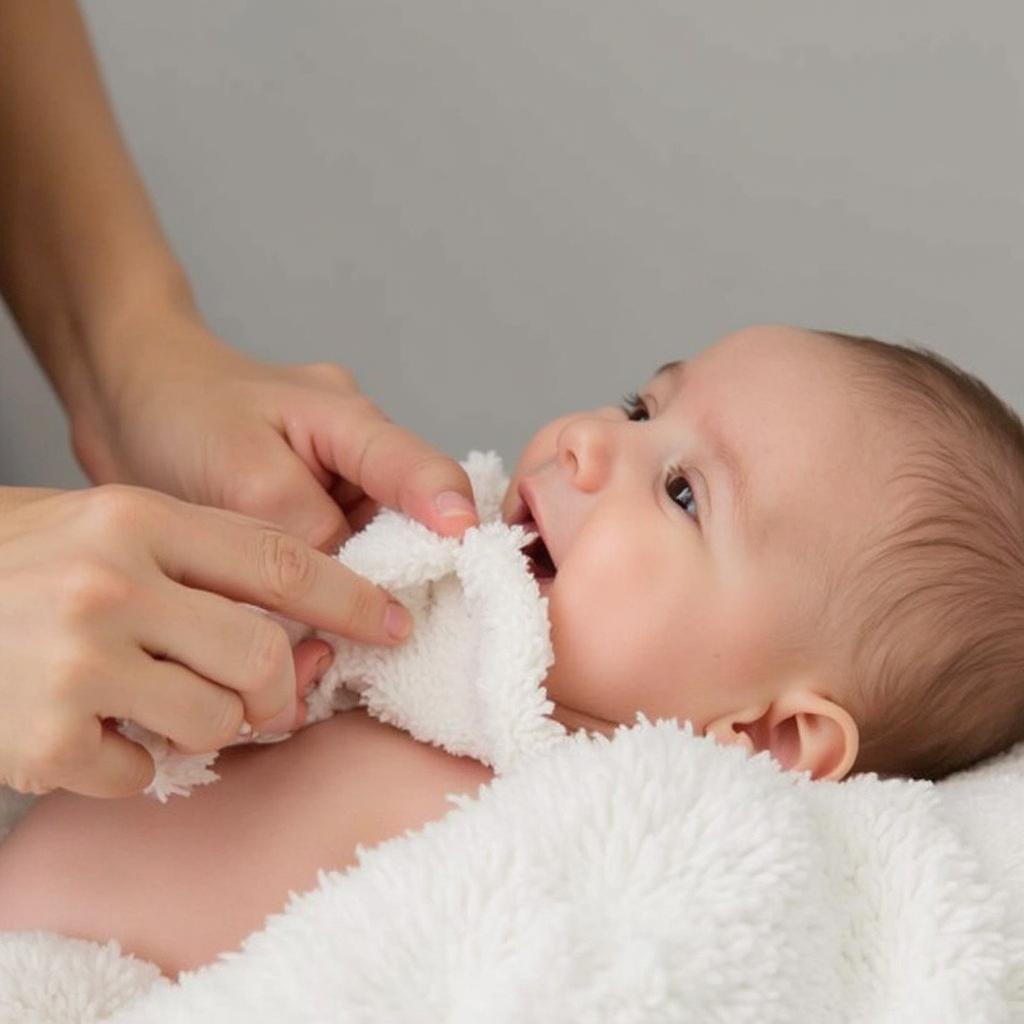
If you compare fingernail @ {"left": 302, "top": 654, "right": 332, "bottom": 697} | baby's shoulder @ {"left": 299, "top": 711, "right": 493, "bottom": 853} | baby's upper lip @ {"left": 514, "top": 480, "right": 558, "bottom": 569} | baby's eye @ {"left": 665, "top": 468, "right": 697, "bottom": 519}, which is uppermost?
baby's eye @ {"left": 665, "top": 468, "right": 697, "bottom": 519}

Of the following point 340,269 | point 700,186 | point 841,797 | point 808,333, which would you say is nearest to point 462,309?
point 340,269

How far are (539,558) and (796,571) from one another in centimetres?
19

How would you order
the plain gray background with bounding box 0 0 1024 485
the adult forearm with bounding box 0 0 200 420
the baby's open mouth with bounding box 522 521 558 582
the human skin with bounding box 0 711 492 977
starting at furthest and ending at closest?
the plain gray background with bounding box 0 0 1024 485
the adult forearm with bounding box 0 0 200 420
the baby's open mouth with bounding box 522 521 558 582
the human skin with bounding box 0 711 492 977

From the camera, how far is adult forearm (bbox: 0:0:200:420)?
136 cm

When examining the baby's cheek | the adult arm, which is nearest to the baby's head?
the baby's cheek

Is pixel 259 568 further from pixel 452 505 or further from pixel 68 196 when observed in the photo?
pixel 68 196

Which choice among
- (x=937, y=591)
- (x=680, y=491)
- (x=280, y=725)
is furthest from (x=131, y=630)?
(x=937, y=591)

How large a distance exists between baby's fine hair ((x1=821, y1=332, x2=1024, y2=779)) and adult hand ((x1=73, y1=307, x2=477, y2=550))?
29 centimetres

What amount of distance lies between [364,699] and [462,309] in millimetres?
1120

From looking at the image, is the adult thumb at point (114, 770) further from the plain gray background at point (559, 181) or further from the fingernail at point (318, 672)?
the plain gray background at point (559, 181)

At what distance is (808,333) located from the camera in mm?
1138

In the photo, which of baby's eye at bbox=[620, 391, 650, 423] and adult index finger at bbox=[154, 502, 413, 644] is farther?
baby's eye at bbox=[620, 391, 650, 423]

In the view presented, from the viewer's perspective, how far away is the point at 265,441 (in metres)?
1.13

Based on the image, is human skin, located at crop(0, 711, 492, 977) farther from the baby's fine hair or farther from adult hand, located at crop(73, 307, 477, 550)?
the baby's fine hair
